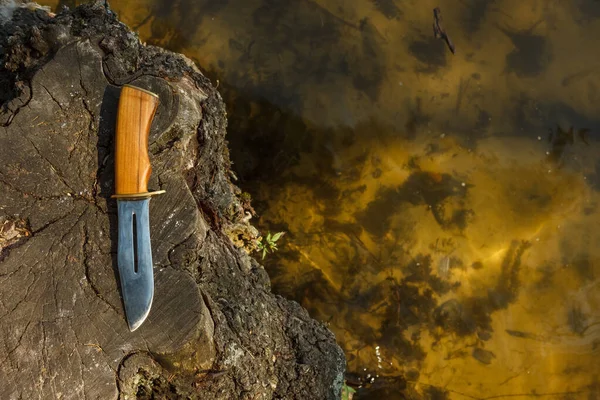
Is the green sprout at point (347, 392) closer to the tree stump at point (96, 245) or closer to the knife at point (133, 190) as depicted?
the tree stump at point (96, 245)

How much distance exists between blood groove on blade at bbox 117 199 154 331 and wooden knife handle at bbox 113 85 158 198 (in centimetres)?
9

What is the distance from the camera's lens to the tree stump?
7.34 feet

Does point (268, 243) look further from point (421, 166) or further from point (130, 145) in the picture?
point (130, 145)

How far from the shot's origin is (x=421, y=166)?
4117mm

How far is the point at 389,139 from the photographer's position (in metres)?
4.12

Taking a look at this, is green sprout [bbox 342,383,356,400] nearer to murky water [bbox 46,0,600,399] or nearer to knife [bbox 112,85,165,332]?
murky water [bbox 46,0,600,399]

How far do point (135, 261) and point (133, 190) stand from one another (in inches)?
15.0

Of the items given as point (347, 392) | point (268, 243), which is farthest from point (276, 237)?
point (347, 392)

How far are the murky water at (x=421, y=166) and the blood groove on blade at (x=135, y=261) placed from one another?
185 centimetres

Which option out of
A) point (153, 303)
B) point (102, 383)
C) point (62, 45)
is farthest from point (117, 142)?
point (102, 383)

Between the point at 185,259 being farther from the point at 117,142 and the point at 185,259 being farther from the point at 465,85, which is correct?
the point at 465,85

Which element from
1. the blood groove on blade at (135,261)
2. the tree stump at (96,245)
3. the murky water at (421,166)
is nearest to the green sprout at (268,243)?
the murky water at (421,166)

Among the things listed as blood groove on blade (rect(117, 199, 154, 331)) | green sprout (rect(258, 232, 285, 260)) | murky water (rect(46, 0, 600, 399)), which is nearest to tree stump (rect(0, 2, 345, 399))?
blood groove on blade (rect(117, 199, 154, 331))

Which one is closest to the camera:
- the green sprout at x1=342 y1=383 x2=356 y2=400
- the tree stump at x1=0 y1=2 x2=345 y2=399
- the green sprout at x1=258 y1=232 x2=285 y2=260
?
the tree stump at x1=0 y1=2 x2=345 y2=399
